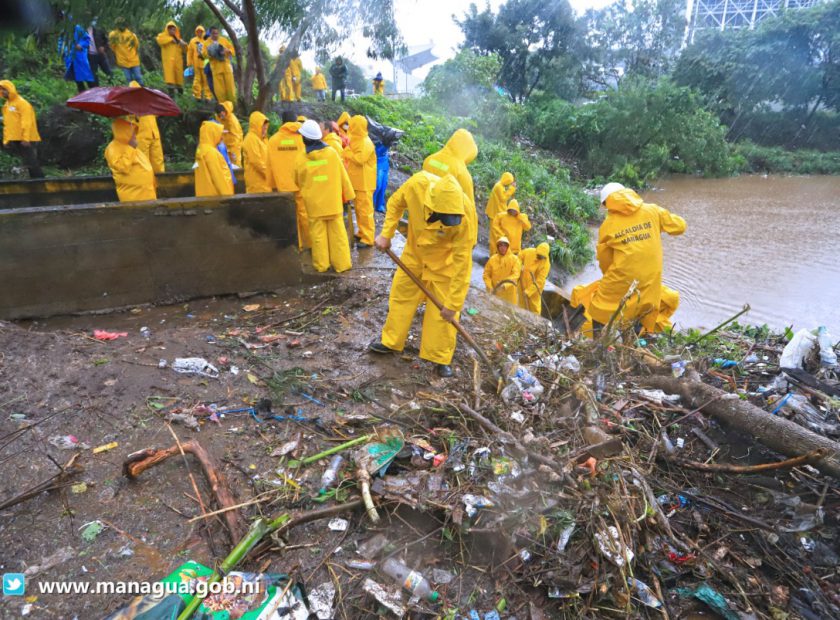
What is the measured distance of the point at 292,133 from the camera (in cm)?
613

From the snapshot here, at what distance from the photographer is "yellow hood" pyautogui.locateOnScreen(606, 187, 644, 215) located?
455 cm

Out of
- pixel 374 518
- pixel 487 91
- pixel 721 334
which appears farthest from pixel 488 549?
pixel 487 91

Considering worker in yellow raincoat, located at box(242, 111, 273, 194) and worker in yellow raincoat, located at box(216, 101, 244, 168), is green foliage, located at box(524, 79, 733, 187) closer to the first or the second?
worker in yellow raincoat, located at box(216, 101, 244, 168)

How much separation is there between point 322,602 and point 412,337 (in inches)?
101

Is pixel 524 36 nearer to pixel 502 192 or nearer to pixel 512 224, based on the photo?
pixel 502 192

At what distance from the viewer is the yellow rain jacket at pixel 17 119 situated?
25.3ft

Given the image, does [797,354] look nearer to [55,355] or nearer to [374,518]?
[374,518]

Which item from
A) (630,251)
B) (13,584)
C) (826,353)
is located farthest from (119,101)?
(826,353)

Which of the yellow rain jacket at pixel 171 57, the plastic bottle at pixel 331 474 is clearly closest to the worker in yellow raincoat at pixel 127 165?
the plastic bottle at pixel 331 474

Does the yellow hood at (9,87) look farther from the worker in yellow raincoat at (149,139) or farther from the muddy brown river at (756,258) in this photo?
the muddy brown river at (756,258)

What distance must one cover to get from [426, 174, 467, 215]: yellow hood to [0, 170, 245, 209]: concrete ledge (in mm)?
4917

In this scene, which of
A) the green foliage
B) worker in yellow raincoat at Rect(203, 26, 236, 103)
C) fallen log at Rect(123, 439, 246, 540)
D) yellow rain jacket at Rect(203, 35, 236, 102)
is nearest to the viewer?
fallen log at Rect(123, 439, 246, 540)

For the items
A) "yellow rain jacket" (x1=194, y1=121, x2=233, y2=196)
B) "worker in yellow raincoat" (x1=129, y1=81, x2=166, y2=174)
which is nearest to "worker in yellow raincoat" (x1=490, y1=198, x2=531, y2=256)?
"yellow rain jacket" (x1=194, y1=121, x2=233, y2=196)

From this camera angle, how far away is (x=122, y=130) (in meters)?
4.83
